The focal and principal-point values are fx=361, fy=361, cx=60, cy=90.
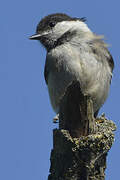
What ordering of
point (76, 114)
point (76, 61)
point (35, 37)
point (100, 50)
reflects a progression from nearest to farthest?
point (76, 114), point (76, 61), point (100, 50), point (35, 37)

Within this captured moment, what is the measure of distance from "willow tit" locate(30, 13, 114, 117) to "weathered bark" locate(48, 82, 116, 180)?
2173 mm

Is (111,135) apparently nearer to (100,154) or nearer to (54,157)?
(100,154)

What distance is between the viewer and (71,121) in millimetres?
4480

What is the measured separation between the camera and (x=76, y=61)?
6.88 meters

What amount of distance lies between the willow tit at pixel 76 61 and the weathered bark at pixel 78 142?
217cm

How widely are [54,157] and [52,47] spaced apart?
3864 millimetres

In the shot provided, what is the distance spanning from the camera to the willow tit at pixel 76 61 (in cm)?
691

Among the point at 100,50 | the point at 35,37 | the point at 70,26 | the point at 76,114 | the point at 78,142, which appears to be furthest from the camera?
the point at 35,37

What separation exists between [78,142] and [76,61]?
3.02m

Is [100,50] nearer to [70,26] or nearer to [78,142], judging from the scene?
[70,26]

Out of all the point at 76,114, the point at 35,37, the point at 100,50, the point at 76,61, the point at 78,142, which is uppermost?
the point at 35,37

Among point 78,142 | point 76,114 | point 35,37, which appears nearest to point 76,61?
point 35,37

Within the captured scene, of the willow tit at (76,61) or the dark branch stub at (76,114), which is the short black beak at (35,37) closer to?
the willow tit at (76,61)

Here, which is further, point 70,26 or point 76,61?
point 70,26
